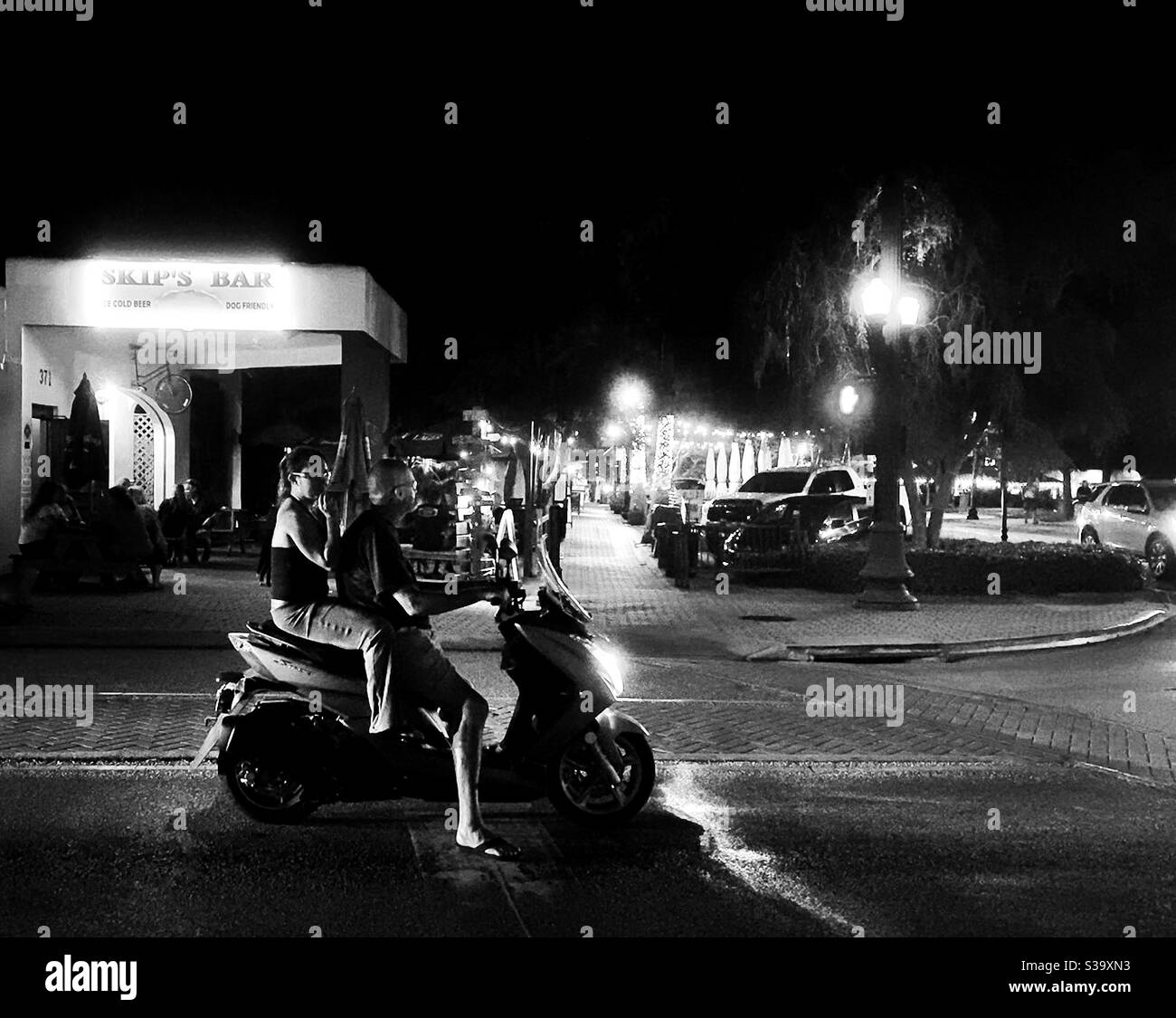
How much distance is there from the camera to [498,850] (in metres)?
6.25

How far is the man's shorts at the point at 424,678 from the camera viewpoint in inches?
255

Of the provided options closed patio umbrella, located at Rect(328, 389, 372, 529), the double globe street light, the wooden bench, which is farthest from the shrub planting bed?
the wooden bench

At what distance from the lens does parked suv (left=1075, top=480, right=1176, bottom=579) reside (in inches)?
955

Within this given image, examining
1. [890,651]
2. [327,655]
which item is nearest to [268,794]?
[327,655]

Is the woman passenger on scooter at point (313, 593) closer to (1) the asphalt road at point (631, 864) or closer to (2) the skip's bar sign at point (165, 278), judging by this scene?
(1) the asphalt road at point (631, 864)

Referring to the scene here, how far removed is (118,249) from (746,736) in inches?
549

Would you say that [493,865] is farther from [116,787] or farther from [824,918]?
[116,787]

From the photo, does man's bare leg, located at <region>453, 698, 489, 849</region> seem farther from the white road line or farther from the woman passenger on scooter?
the white road line

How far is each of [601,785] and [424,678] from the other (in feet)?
3.79

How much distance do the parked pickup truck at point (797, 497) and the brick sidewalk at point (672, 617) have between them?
693 cm

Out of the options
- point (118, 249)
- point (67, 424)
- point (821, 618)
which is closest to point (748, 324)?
point (821, 618)

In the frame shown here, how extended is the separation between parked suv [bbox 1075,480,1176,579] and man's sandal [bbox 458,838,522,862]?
812 inches

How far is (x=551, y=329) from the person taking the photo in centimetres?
2922
